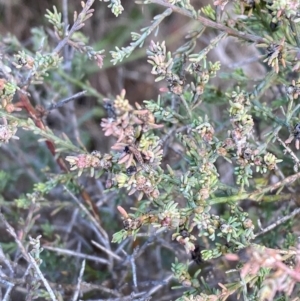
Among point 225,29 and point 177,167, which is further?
point 177,167

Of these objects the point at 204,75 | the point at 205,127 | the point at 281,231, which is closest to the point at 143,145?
the point at 205,127

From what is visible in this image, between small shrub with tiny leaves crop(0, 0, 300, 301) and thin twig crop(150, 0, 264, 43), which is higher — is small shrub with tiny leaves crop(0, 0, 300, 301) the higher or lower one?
the lower one

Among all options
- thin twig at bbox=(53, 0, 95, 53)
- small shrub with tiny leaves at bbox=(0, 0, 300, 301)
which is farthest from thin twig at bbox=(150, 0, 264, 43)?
thin twig at bbox=(53, 0, 95, 53)

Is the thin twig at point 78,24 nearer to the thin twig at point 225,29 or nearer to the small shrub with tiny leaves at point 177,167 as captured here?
the small shrub with tiny leaves at point 177,167

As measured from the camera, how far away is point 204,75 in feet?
4.32

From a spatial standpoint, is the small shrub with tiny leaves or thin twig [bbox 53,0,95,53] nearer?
the small shrub with tiny leaves

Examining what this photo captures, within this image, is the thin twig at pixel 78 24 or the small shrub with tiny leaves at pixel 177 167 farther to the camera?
the thin twig at pixel 78 24

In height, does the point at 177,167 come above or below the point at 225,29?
below

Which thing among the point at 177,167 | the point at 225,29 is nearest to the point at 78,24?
the point at 225,29

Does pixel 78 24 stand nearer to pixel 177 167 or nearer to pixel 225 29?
pixel 225 29

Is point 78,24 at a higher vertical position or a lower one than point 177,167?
higher

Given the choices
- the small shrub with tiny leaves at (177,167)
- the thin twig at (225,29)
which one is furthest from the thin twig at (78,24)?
the thin twig at (225,29)

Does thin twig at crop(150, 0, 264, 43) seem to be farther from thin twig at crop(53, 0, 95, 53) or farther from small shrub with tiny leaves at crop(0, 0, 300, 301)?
thin twig at crop(53, 0, 95, 53)

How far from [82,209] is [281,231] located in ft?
2.16
